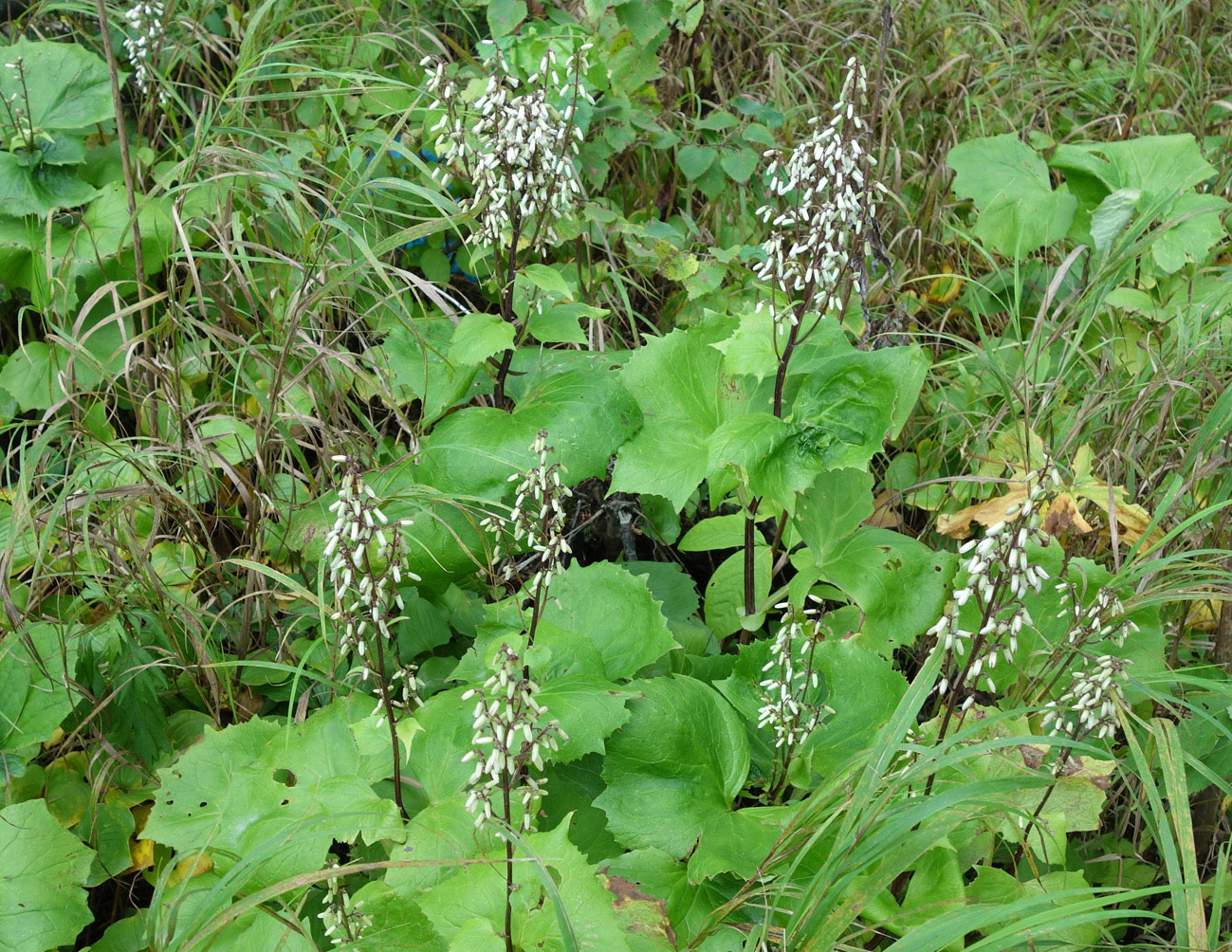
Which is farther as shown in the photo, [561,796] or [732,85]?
[732,85]

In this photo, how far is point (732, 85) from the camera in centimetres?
480

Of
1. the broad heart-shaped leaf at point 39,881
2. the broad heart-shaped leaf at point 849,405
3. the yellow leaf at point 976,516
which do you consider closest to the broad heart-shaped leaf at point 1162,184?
the yellow leaf at point 976,516

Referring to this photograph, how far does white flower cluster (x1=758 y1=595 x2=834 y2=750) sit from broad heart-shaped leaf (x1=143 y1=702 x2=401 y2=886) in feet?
2.77

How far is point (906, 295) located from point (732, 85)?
1800 millimetres

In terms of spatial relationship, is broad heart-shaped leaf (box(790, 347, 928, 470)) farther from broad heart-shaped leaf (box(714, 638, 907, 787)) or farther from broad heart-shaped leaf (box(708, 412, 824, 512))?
broad heart-shaped leaf (box(714, 638, 907, 787))

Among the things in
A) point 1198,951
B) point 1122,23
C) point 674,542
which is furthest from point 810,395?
point 1122,23

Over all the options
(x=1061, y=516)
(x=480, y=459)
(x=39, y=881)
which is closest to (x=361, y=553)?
(x=480, y=459)

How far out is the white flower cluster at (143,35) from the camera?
Result: 11.7 feet

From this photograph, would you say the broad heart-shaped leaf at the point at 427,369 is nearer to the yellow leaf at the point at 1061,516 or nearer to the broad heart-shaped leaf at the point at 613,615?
the broad heart-shaped leaf at the point at 613,615

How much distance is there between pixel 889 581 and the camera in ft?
8.07

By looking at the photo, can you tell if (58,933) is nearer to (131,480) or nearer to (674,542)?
(131,480)

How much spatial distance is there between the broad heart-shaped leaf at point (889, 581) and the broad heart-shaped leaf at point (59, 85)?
3066 mm

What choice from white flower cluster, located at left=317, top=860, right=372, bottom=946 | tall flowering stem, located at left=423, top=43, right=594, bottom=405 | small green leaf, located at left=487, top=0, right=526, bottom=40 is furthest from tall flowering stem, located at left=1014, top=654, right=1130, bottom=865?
small green leaf, located at left=487, top=0, right=526, bottom=40

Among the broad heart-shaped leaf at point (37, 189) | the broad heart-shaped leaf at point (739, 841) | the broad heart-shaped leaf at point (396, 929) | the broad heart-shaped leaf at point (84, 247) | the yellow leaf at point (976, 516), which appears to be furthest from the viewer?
the broad heart-shaped leaf at point (37, 189)
